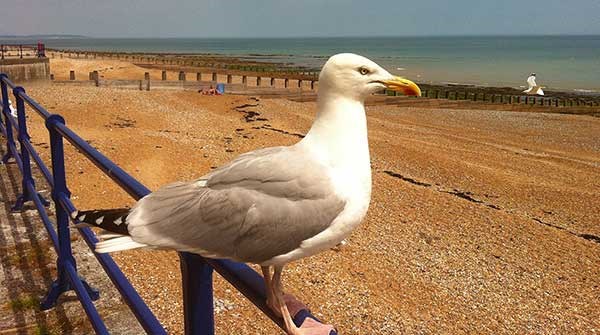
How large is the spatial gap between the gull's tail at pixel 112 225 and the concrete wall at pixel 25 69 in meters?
23.0

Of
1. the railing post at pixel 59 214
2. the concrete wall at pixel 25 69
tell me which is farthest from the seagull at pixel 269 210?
the concrete wall at pixel 25 69

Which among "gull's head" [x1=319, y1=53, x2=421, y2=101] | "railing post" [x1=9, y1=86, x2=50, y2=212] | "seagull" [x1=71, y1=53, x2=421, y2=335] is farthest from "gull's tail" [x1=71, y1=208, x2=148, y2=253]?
"railing post" [x1=9, y1=86, x2=50, y2=212]

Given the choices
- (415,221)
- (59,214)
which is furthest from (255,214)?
(415,221)

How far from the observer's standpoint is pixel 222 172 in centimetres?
190

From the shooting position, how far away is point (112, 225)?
69.4 inches

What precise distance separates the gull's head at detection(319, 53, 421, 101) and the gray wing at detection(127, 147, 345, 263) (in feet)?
1.02

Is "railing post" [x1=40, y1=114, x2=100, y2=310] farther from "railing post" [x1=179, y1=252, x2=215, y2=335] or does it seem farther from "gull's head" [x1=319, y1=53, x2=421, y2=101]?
"railing post" [x1=179, y1=252, x2=215, y2=335]

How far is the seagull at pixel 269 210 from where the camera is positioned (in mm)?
1757

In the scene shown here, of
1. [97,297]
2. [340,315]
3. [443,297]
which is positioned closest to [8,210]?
[97,297]

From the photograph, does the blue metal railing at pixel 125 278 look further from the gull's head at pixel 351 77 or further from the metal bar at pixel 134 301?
the gull's head at pixel 351 77

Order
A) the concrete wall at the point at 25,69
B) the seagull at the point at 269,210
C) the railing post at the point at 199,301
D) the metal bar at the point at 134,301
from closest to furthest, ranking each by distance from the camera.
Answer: the railing post at the point at 199,301, the metal bar at the point at 134,301, the seagull at the point at 269,210, the concrete wall at the point at 25,69

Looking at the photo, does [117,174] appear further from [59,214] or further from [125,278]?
[59,214]

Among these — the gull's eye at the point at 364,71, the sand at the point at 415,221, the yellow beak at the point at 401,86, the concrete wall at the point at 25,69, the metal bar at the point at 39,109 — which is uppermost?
the gull's eye at the point at 364,71

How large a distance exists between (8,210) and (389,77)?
4150 mm
